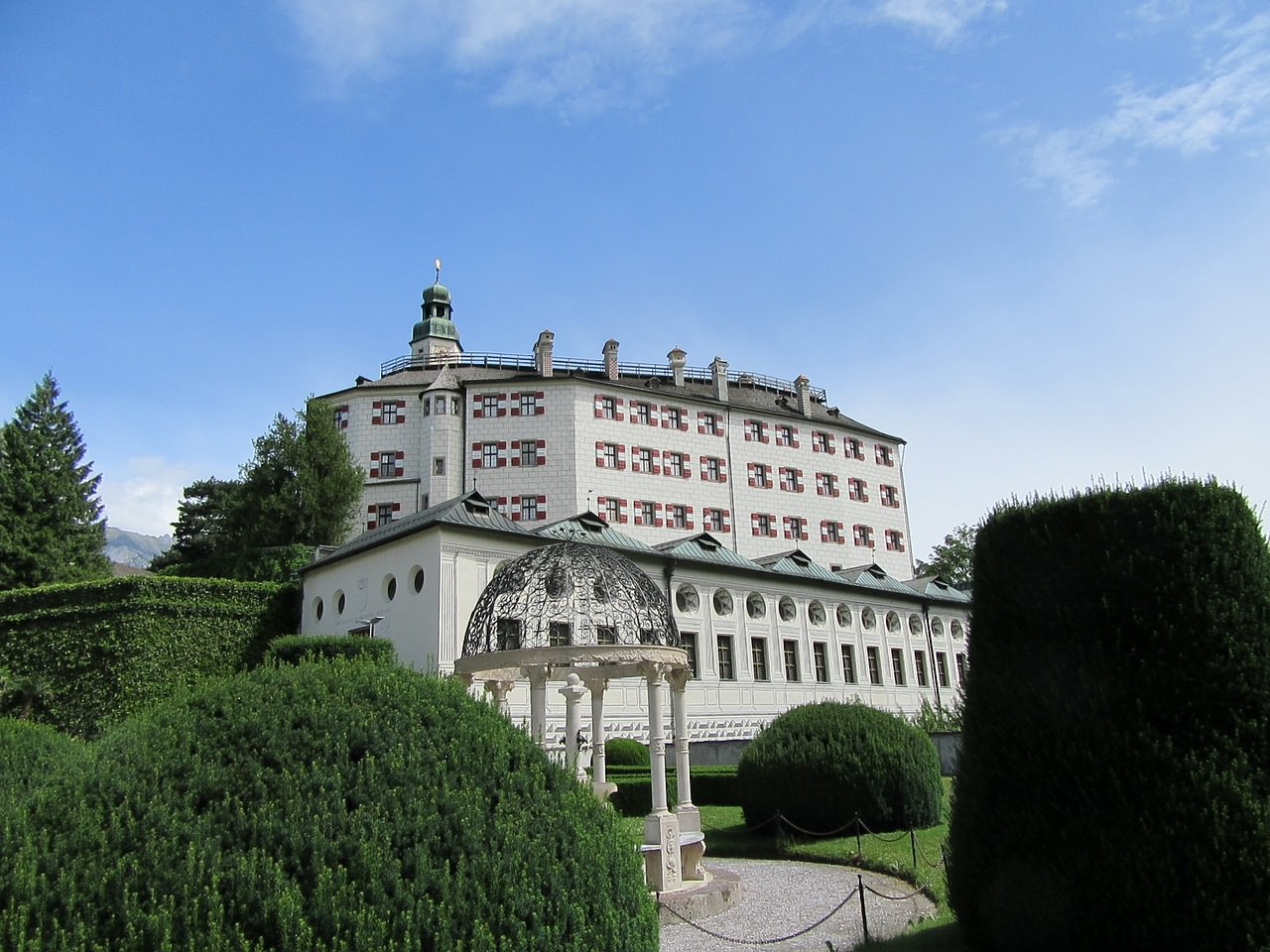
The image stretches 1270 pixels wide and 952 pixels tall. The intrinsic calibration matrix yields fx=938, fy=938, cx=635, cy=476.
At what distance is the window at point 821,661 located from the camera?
122 feet

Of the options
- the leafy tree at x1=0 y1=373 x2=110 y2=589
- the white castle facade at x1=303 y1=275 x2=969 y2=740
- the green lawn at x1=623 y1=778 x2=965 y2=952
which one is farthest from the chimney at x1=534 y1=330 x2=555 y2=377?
the green lawn at x1=623 y1=778 x2=965 y2=952

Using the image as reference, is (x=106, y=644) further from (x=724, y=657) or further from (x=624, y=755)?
(x=724, y=657)

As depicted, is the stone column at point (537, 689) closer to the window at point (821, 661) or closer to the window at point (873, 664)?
the window at point (821, 661)

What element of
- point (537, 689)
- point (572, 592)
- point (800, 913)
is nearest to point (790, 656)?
point (572, 592)

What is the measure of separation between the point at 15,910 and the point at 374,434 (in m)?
49.9

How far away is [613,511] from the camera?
5100 centimetres

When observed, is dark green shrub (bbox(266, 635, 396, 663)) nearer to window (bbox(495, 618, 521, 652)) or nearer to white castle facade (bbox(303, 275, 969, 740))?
white castle facade (bbox(303, 275, 969, 740))

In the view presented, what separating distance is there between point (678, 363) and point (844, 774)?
45.3 meters

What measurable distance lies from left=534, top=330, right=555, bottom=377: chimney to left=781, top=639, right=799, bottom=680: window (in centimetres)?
2569

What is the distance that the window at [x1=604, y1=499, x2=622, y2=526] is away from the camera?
50656 mm

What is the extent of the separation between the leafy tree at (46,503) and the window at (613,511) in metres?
23.7

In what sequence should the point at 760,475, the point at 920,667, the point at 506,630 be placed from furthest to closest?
the point at 760,475 < the point at 920,667 < the point at 506,630

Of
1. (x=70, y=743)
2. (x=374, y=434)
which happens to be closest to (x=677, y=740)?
(x=70, y=743)

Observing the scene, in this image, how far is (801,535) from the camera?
184 ft
